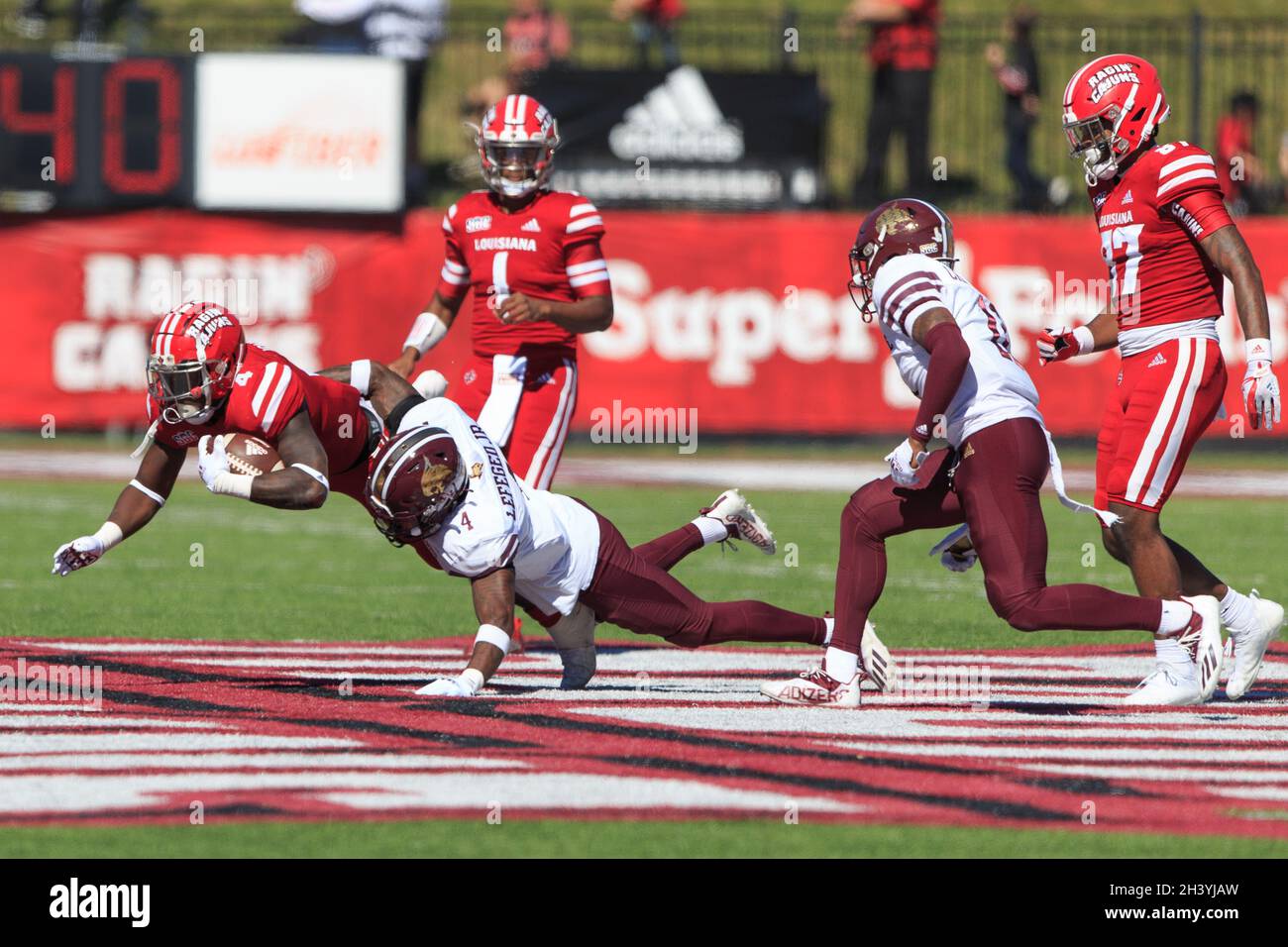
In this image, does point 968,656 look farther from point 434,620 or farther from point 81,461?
point 81,461

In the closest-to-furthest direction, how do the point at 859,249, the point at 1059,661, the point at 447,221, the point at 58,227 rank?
the point at 859,249 < the point at 1059,661 < the point at 447,221 < the point at 58,227

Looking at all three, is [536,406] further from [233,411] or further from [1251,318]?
[1251,318]

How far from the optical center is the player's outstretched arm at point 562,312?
29.2ft

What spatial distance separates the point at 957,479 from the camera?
7.69 meters

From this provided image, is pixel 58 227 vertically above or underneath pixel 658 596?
above

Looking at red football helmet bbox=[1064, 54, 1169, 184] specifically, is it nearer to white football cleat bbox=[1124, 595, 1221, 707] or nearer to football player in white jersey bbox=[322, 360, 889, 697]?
white football cleat bbox=[1124, 595, 1221, 707]

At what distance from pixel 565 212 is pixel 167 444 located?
2150mm

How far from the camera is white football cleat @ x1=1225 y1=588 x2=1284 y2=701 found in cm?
796

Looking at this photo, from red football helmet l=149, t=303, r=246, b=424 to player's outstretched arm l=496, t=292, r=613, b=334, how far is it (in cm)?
123

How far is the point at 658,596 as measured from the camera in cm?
806

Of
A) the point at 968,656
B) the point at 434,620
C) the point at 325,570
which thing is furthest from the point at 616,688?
the point at 325,570

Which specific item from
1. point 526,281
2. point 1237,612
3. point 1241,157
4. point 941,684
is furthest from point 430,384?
point 1241,157

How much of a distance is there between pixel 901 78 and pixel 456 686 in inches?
547
